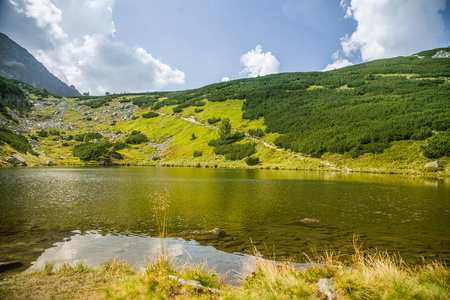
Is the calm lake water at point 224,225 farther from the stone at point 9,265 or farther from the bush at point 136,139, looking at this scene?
the bush at point 136,139

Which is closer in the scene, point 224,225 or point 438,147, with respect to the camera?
point 224,225

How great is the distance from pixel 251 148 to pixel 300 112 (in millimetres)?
40042

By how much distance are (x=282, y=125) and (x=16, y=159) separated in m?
97.9

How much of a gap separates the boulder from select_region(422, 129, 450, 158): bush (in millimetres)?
116274

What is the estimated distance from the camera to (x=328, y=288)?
6047mm

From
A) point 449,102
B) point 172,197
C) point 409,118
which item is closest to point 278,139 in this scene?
point 409,118

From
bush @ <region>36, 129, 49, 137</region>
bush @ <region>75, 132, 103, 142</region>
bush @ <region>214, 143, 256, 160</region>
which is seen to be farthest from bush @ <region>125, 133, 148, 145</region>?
bush @ <region>214, 143, 256, 160</region>

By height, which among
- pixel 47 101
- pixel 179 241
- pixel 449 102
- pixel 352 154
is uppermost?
pixel 47 101

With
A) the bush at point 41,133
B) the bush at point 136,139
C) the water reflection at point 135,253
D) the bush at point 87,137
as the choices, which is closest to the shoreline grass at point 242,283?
the water reflection at point 135,253

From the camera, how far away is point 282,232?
1483 centimetres

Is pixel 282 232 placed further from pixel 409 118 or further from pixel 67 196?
pixel 409 118

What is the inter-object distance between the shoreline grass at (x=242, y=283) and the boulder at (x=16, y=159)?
90.9 metres

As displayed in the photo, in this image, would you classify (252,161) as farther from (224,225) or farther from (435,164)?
(224,225)

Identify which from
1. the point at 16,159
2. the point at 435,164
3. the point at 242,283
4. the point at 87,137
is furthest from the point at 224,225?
the point at 87,137
